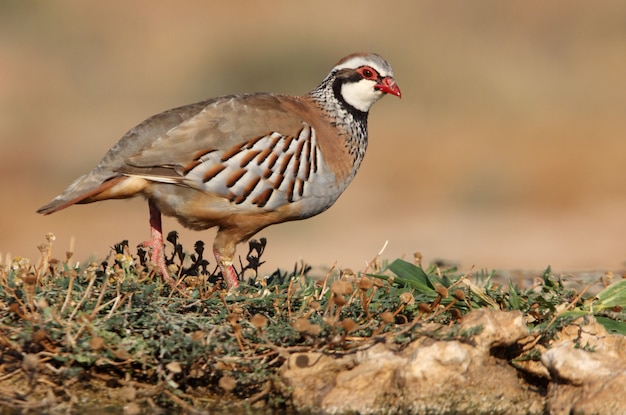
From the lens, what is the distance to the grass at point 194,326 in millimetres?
4242

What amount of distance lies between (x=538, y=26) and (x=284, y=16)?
4800 millimetres

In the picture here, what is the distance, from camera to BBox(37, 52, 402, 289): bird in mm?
5707

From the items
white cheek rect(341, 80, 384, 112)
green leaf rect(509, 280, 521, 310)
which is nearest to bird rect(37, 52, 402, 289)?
white cheek rect(341, 80, 384, 112)

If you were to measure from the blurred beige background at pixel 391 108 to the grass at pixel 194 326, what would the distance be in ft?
16.5

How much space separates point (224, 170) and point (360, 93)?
129cm

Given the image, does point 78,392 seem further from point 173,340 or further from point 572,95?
point 572,95

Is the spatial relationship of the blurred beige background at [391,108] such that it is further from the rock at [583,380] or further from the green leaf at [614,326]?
the rock at [583,380]

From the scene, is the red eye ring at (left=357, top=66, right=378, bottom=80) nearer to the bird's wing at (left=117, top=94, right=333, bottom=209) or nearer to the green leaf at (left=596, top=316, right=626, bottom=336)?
the bird's wing at (left=117, top=94, right=333, bottom=209)

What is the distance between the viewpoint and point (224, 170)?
5.73 meters

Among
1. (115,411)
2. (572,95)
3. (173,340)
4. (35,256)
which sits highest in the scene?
(572,95)

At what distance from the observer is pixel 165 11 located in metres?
21.2

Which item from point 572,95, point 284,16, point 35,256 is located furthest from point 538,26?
point 35,256

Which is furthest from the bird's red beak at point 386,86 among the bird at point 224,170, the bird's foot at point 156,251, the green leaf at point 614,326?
the green leaf at point 614,326

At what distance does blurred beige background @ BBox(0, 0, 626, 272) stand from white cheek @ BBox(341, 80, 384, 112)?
368 cm
